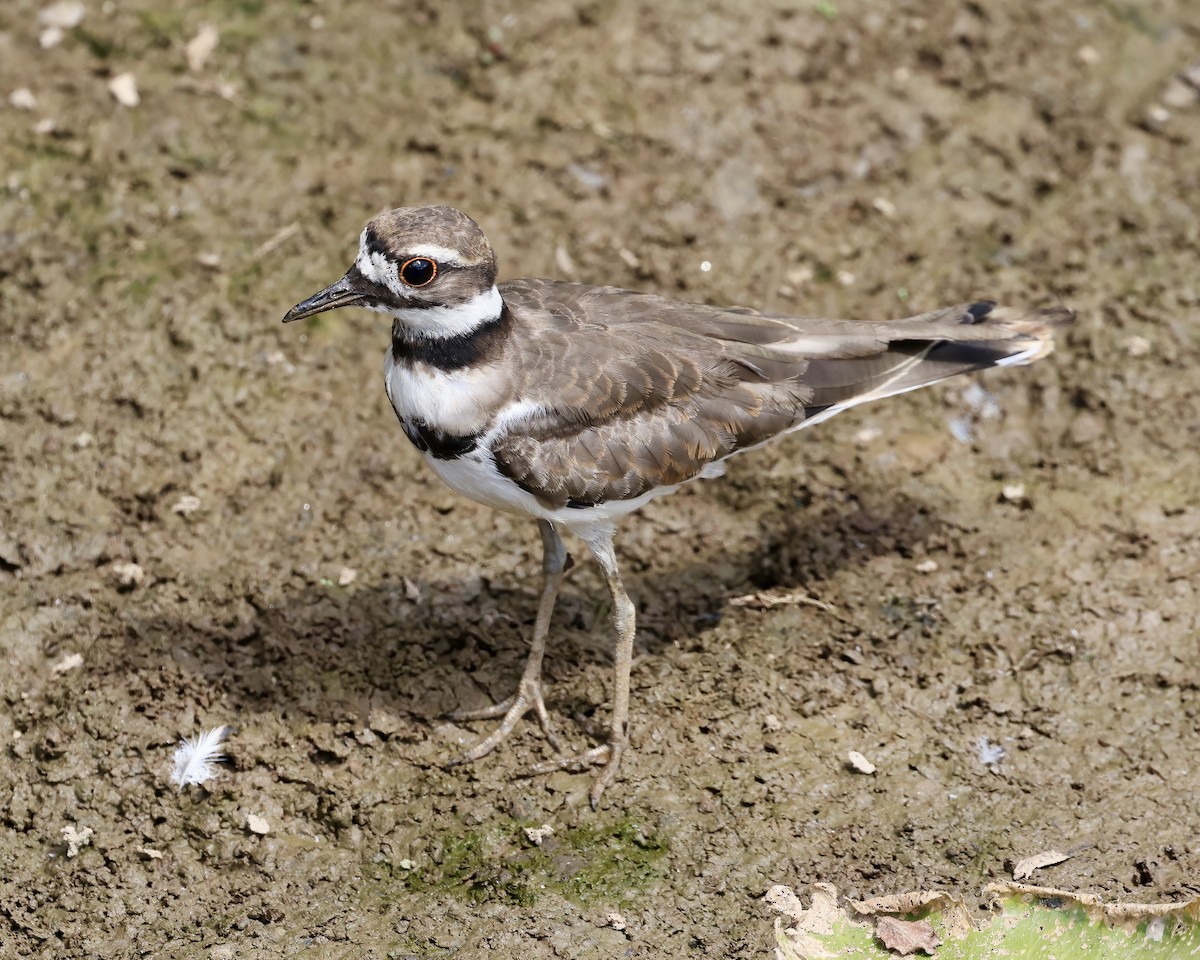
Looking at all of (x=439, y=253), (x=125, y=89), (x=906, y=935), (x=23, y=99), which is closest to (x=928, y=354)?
(x=439, y=253)

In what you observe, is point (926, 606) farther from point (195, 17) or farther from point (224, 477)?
point (195, 17)

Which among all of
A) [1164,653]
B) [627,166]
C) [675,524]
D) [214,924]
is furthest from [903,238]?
[214,924]

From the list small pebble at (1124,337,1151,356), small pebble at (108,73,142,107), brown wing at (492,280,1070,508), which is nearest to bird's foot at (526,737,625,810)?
brown wing at (492,280,1070,508)

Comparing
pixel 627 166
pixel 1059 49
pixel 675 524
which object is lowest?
pixel 675 524

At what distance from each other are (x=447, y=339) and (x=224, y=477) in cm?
226

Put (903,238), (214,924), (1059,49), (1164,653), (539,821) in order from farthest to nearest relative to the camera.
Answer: (1059,49), (903,238), (1164,653), (539,821), (214,924)

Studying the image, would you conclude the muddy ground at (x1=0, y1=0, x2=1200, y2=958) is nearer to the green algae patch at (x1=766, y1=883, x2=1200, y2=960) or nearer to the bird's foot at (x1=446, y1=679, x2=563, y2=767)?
the bird's foot at (x1=446, y1=679, x2=563, y2=767)

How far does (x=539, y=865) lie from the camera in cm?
582

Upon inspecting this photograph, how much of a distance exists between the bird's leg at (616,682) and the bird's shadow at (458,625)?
1.65 feet

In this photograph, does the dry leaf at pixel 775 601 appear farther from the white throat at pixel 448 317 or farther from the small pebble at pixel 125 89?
the small pebble at pixel 125 89

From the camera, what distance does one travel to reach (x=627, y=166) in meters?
8.75

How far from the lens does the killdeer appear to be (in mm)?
5617

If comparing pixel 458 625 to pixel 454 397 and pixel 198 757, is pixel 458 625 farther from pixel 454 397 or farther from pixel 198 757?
pixel 454 397

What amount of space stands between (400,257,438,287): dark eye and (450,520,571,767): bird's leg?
1.54m
